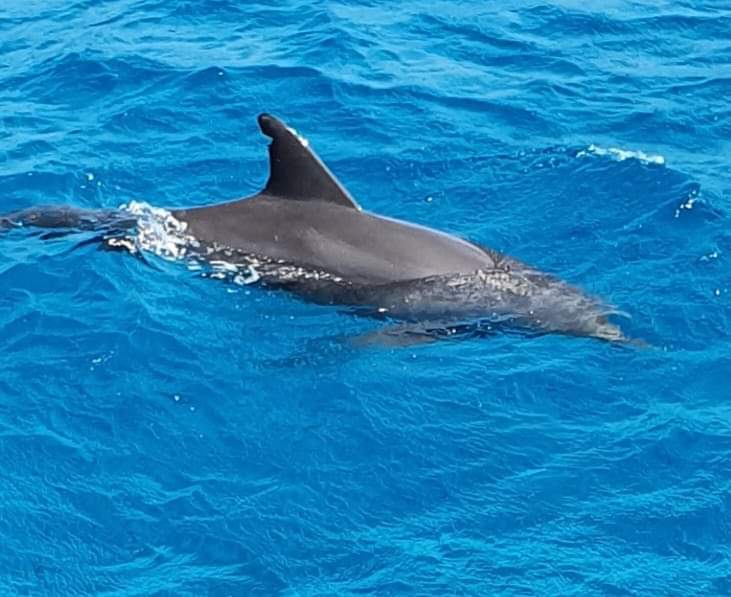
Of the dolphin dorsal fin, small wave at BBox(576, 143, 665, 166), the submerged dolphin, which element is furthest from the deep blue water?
the dolphin dorsal fin

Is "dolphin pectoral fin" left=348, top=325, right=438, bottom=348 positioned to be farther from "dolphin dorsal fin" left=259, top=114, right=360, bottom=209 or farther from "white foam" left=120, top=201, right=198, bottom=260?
"white foam" left=120, top=201, right=198, bottom=260

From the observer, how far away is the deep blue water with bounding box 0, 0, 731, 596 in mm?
10711

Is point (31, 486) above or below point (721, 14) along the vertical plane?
below

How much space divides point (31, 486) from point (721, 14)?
15071mm

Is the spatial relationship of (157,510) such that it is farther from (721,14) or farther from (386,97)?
(721,14)

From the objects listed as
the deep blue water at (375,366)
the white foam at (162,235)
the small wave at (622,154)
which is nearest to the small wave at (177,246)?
the white foam at (162,235)

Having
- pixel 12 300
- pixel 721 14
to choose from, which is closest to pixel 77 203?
pixel 12 300

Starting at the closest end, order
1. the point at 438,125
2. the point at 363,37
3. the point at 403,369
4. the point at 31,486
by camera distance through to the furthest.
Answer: the point at 31,486
the point at 403,369
the point at 438,125
the point at 363,37

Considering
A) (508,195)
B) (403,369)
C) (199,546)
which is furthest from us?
(508,195)

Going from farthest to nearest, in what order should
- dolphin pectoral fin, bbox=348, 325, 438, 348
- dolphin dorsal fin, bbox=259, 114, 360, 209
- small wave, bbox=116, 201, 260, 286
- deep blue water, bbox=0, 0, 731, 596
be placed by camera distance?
small wave, bbox=116, 201, 260, 286
dolphin dorsal fin, bbox=259, 114, 360, 209
dolphin pectoral fin, bbox=348, 325, 438, 348
deep blue water, bbox=0, 0, 731, 596

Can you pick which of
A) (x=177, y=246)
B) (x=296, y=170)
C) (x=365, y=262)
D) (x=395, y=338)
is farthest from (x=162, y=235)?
(x=395, y=338)

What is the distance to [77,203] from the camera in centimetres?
1647

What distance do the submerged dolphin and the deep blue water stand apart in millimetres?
266

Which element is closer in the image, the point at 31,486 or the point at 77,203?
the point at 31,486
